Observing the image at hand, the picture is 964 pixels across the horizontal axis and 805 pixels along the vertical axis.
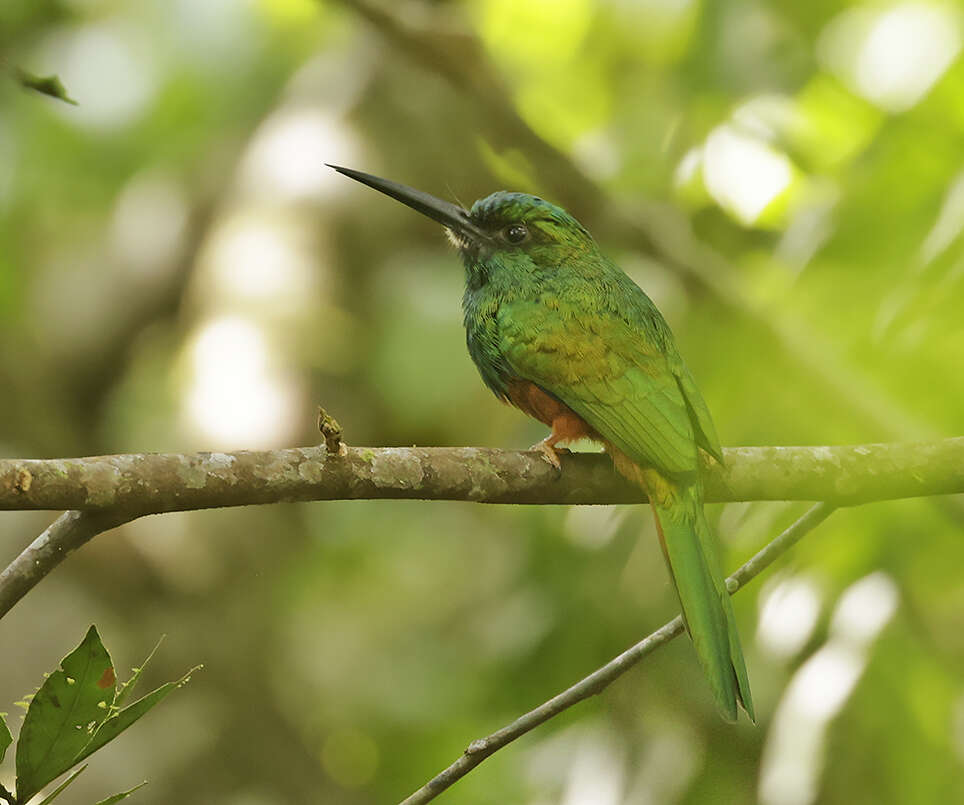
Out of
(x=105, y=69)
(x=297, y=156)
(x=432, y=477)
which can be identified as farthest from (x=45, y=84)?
(x=105, y=69)

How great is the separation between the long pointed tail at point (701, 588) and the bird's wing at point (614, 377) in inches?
2.5

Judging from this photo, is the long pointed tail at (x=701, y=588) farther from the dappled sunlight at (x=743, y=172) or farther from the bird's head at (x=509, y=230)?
the dappled sunlight at (x=743, y=172)

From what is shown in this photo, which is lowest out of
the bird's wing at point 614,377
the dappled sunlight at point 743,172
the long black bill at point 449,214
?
the bird's wing at point 614,377

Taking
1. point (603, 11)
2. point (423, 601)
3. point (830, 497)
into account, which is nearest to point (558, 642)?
point (830, 497)

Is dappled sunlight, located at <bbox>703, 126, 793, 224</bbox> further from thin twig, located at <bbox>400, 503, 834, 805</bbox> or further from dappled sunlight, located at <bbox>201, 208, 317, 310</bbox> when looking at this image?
thin twig, located at <bbox>400, 503, 834, 805</bbox>

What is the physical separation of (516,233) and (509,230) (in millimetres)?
26

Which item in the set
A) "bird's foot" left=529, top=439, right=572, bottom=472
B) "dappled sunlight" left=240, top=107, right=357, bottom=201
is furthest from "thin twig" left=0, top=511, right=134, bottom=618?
"dappled sunlight" left=240, top=107, right=357, bottom=201

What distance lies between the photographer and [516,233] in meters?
2.86

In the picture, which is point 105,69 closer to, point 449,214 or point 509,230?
point 449,214

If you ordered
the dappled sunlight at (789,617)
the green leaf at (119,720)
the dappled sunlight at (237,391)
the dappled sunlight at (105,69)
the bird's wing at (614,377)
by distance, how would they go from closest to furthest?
the green leaf at (119,720), the bird's wing at (614,377), the dappled sunlight at (789,617), the dappled sunlight at (237,391), the dappled sunlight at (105,69)

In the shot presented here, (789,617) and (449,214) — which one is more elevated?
(449,214)

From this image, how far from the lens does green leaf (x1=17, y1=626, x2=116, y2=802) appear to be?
1.17 metres

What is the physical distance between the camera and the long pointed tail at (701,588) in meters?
1.88

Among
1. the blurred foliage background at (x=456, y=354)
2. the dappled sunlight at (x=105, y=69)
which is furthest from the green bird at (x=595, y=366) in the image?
the dappled sunlight at (x=105, y=69)
